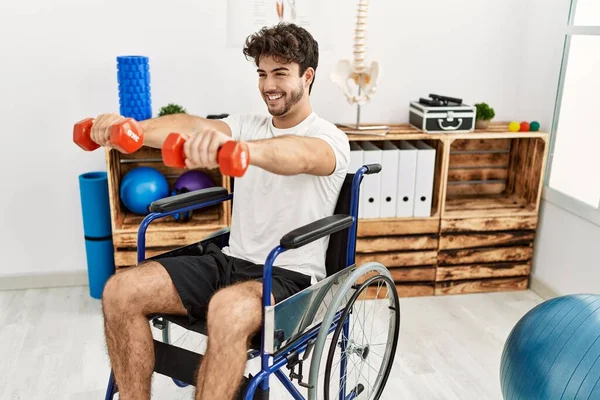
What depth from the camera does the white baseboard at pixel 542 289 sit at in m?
2.93

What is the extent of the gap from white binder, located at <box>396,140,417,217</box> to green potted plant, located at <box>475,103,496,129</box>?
35cm

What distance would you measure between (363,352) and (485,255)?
4.19 ft

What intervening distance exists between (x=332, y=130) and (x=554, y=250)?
159 centimetres

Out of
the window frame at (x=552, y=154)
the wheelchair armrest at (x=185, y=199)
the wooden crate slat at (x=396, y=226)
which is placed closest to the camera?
the wheelchair armrest at (x=185, y=199)

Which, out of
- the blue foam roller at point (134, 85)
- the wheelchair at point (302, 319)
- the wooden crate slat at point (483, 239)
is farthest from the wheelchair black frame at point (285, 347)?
the wooden crate slat at point (483, 239)

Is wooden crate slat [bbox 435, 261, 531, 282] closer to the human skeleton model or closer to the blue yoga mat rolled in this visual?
the human skeleton model

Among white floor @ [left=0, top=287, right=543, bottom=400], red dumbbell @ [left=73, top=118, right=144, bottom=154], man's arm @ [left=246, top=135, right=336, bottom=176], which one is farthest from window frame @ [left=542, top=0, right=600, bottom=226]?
red dumbbell @ [left=73, top=118, right=144, bottom=154]

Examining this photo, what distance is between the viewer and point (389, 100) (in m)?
3.06

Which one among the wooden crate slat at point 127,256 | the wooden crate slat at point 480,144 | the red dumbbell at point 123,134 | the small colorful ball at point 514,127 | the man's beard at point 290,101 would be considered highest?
the man's beard at point 290,101

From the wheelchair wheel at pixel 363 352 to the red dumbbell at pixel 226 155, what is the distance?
59 centimetres

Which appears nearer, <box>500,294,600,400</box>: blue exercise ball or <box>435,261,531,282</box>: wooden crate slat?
<box>500,294,600,400</box>: blue exercise ball

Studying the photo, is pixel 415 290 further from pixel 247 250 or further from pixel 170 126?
pixel 170 126

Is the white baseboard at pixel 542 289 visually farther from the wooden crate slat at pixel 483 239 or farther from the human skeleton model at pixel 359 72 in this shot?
the human skeleton model at pixel 359 72

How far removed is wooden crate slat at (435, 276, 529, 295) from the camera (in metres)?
3.01
